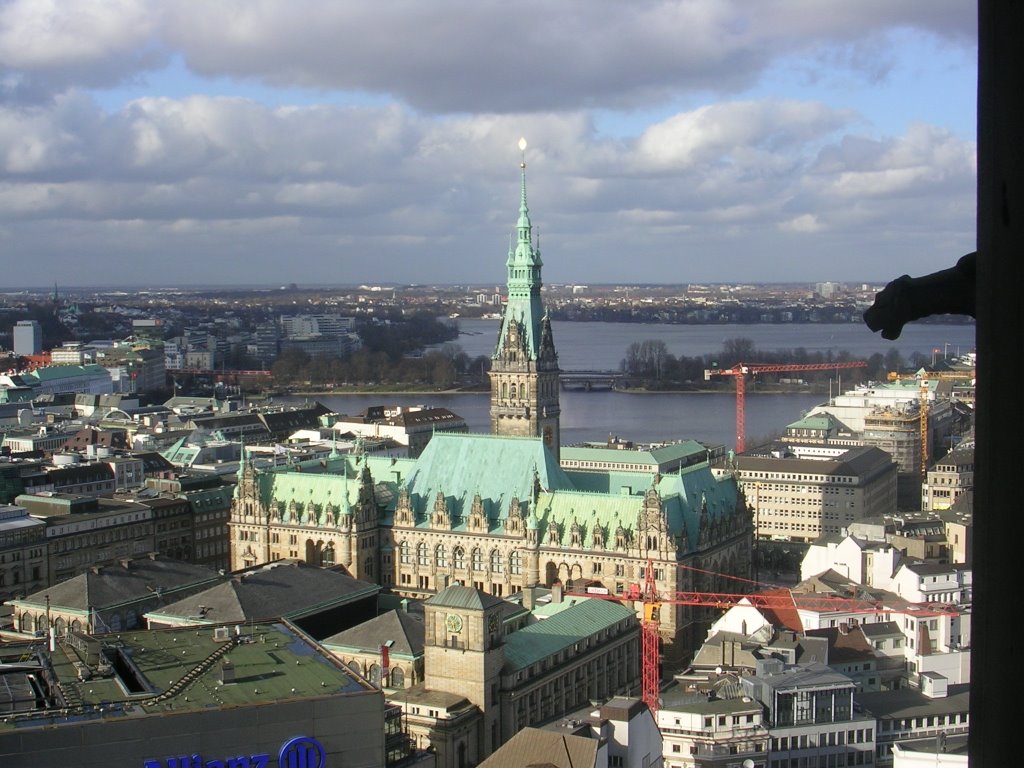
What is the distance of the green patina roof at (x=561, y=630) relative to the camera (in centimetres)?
2933

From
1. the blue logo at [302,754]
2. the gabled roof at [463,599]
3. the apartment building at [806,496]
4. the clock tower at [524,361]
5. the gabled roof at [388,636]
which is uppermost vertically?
the clock tower at [524,361]

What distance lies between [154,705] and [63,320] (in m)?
184

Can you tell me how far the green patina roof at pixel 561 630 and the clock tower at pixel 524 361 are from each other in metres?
10.8

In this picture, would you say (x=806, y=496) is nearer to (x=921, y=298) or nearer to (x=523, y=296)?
(x=523, y=296)

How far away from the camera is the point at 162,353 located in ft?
405

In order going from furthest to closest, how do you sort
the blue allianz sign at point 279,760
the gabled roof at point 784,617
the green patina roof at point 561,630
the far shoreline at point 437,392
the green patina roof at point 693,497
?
the far shoreline at point 437,392 → the green patina roof at point 693,497 → the gabled roof at point 784,617 → the green patina roof at point 561,630 → the blue allianz sign at point 279,760

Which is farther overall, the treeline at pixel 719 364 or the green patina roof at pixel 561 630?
the treeline at pixel 719 364

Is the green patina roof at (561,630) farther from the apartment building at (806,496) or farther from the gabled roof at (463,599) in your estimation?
the apartment building at (806,496)

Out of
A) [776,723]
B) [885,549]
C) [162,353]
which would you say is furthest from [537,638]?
[162,353]

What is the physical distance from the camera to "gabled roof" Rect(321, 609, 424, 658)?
29.2 m

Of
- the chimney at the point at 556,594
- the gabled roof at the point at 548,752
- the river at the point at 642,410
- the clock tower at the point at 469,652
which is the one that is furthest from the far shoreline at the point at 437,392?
the gabled roof at the point at 548,752

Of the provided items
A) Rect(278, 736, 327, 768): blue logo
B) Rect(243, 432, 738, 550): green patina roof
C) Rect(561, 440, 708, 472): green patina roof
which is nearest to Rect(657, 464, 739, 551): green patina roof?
Rect(243, 432, 738, 550): green patina roof

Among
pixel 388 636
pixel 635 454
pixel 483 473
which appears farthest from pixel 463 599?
pixel 635 454

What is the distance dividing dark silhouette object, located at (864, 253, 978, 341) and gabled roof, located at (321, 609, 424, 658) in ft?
91.2
